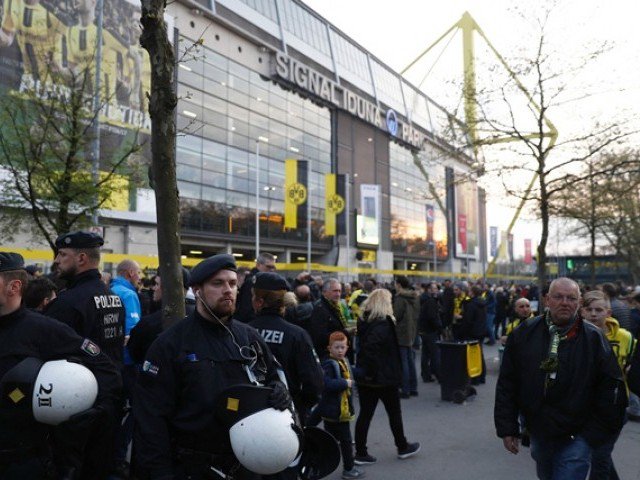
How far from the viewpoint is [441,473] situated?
18.5ft

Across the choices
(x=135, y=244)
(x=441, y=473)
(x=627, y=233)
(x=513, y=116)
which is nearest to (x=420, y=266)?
(x=627, y=233)

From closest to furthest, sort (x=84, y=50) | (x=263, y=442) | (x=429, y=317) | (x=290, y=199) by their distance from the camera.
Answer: (x=263, y=442)
(x=429, y=317)
(x=84, y=50)
(x=290, y=199)

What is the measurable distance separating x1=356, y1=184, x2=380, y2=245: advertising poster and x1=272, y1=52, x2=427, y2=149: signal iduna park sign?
5184mm

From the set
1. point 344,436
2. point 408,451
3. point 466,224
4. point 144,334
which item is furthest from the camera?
point 466,224

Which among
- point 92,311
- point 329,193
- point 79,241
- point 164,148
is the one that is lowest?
point 92,311

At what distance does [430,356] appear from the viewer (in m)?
11.1

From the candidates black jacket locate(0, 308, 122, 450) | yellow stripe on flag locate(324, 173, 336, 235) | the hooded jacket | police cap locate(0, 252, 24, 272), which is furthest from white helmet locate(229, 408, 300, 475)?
yellow stripe on flag locate(324, 173, 336, 235)

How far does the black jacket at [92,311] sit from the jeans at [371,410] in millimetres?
2858

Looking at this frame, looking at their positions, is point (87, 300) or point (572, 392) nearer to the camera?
point (572, 392)

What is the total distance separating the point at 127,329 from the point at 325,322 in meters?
2.30

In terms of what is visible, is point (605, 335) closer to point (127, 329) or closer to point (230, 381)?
point (230, 381)

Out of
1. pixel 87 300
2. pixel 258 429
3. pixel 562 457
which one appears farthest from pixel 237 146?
pixel 258 429

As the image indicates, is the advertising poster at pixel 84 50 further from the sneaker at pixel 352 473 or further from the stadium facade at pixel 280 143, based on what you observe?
the sneaker at pixel 352 473

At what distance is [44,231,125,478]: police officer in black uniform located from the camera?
151 inches
